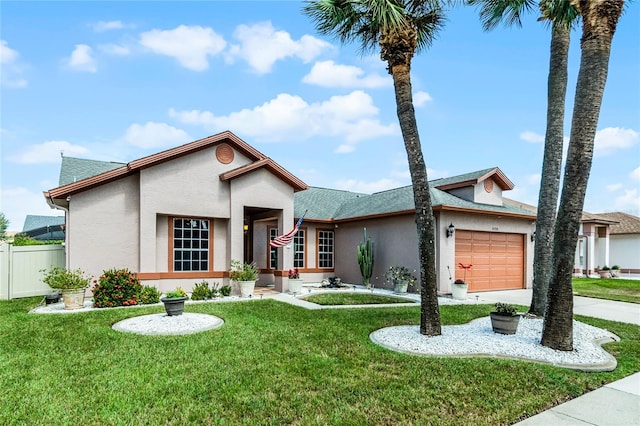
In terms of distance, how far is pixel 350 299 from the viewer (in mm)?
12102

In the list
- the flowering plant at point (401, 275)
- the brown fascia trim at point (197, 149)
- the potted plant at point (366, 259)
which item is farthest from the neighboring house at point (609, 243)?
the brown fascia trim at point (197, 149)

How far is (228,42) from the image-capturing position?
1360 centimetres

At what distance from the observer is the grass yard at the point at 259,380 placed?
3.96 meters

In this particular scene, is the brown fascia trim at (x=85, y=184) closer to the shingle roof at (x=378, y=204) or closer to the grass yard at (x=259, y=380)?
the grass yard at (x=259, y=380)

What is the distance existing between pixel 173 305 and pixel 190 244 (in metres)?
5.10

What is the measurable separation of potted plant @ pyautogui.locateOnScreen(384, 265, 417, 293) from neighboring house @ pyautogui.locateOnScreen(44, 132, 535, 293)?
0.32 m

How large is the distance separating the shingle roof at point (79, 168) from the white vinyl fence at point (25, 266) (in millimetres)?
2910

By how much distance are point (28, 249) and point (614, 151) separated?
2886cm

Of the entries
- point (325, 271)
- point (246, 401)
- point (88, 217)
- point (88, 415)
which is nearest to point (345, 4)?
point (246, 401)

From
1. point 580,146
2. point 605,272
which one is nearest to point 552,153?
point 580,146

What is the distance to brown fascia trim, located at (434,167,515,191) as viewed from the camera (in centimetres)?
1513

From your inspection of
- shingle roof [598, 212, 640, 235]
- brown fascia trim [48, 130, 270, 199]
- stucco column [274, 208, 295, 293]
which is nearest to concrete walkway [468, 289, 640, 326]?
stucco column [274, 208, 295, 293]

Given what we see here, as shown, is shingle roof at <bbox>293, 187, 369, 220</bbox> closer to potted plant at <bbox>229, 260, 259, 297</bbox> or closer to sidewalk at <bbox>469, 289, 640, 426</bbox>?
potted plant at <bbox>229, 260, 259, 297</bbox>

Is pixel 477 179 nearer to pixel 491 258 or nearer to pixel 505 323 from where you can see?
pixel 491 258
